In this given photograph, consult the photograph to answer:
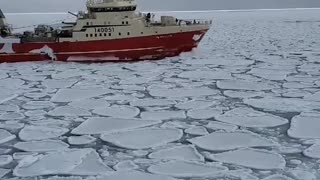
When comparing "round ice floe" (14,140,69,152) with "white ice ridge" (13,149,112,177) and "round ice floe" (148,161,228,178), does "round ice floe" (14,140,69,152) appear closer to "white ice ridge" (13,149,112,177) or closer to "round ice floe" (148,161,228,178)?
"white ice ridge" (13,149,112,177)

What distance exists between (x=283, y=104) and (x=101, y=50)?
6.85 m

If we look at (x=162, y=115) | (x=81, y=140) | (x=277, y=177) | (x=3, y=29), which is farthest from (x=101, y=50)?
(x=277, y=177)

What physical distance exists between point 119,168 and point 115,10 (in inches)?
339

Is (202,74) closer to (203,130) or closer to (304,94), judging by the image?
(304,94)

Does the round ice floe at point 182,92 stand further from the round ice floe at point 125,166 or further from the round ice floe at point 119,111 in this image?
the round ice floe at point 125,166

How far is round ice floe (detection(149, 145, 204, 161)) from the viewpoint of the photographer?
4.03 m

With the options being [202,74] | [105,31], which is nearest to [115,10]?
[105,31]

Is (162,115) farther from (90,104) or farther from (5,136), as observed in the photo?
(5,136)

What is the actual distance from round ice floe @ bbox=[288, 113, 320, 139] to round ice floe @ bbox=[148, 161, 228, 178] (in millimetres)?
1340

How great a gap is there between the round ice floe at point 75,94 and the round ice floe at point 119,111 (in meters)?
0.93

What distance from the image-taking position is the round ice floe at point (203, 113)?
561 centimetres

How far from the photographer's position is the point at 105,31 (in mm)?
11828

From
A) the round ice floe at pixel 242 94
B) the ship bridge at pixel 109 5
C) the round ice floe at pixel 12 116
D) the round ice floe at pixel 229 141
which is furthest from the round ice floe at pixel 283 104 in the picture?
the ship bridge at pixel 109 5

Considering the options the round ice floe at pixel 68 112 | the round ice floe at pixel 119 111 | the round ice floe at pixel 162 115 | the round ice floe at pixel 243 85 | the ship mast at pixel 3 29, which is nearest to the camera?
the round ice floe at pixel 162 115
